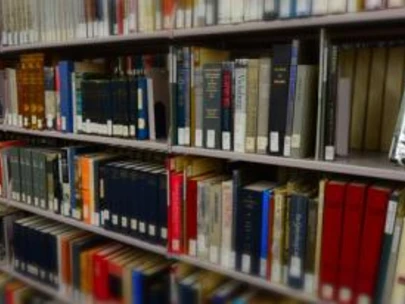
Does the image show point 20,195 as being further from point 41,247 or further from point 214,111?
point 214,111

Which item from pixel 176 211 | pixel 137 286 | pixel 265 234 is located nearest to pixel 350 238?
pixel 265 234

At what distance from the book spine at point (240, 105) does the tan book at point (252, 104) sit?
1cm

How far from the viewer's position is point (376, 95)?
4.17 feet

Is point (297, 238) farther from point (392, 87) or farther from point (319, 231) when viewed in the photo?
point (392, 87)

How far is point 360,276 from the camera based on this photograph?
113 centimetres

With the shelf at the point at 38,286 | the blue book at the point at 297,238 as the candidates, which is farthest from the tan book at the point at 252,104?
the shelf at the point at 38,286

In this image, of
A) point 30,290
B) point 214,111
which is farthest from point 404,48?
point 30,290

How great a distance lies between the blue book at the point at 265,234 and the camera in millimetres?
1283

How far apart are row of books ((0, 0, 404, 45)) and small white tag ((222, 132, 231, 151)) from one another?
0.35m

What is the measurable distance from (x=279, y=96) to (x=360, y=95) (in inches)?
11.5

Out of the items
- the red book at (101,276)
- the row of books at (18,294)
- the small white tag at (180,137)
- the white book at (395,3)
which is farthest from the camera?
the row of books at (18,294)

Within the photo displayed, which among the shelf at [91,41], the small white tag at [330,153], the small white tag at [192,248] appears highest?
the shelf at [91,41]

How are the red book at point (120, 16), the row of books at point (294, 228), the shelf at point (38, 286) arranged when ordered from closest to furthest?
the row of books at point (294, 228) < the red book at point (120, 16) < the shelf at point (38, 286)

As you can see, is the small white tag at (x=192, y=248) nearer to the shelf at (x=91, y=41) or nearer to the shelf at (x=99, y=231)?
the shelf at (x=99, y=231)
